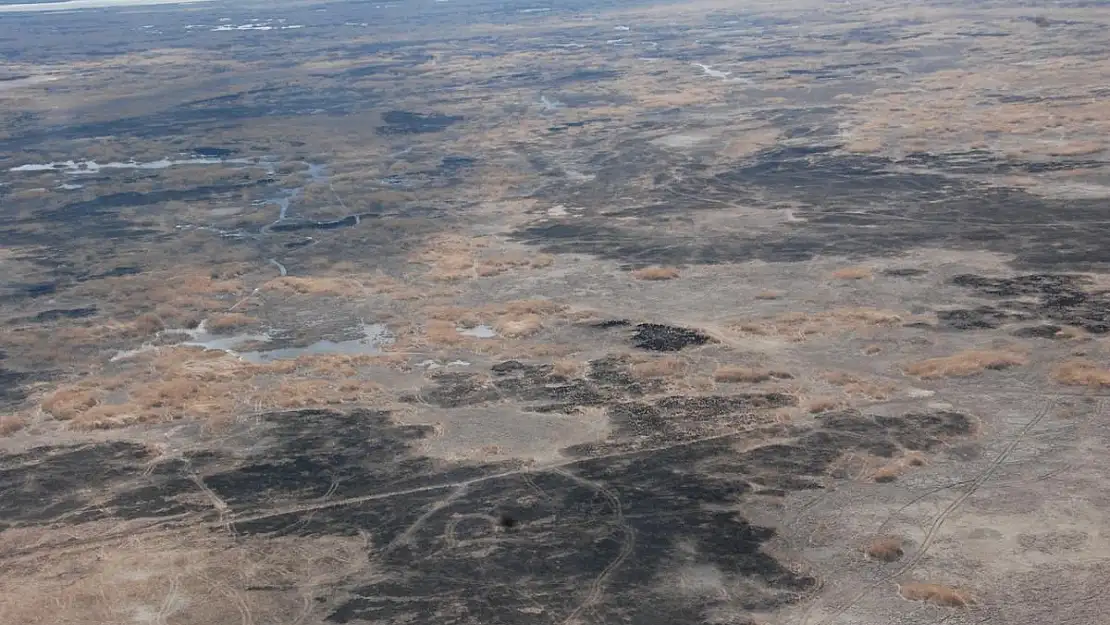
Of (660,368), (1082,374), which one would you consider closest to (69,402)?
(660,368)

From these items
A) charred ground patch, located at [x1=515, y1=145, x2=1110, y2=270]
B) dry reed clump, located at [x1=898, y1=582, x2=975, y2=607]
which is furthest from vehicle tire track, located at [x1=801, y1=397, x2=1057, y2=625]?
charred ground patch, located at [x1=515, y1=145, x2=1110, y2=270]

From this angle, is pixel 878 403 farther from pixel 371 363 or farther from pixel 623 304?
pixel 371 363

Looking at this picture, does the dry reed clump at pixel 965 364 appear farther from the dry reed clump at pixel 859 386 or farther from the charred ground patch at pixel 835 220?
the charred ground patch at pixel 835 220

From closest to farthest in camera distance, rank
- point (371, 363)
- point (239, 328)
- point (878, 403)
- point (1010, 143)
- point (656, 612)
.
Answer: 1. point (656, 612)
2. point (878, 403)
3. point (371, 363)
4. point (239, 328)
5. point (1010, 143)

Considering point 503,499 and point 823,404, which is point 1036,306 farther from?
point 503,499

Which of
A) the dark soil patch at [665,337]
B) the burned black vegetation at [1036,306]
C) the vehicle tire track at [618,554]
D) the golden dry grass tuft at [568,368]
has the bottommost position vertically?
the vehicle tire track at [618,554]

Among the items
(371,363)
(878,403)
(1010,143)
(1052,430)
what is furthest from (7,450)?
(1010,143)

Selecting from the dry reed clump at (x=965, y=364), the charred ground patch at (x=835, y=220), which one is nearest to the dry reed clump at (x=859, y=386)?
the dry reed clump at (x=965, y=364)
